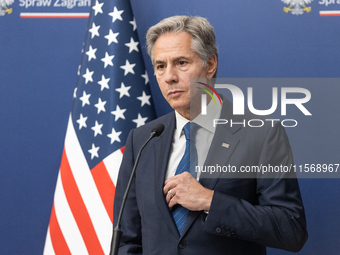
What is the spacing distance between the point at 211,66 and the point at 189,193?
60 cm

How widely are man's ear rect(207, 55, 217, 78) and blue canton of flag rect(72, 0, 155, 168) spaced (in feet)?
1.90

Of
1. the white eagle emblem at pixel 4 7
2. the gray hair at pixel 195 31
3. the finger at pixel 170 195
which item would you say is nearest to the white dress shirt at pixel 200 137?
the finger at pixel 170 195

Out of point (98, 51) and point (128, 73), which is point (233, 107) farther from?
point (98, 51)

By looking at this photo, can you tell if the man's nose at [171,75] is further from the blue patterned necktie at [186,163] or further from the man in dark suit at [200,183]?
the blue patterned necktie at [186,163]

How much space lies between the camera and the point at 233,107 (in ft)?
4.91

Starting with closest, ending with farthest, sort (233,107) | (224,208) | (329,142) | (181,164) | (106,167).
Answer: (224,208)
(181,164)
(233,107)
(106,167)
(329,142)

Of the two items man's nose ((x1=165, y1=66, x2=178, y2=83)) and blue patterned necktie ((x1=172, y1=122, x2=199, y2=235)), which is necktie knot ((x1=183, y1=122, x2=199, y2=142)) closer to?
blue patterned necktie ((x1=172, y1=122, x2=199, y2=235))

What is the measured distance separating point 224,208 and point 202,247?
18 centimetres

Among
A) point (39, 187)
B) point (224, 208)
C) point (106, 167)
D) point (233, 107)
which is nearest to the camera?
point (224, 208)

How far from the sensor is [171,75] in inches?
55.7

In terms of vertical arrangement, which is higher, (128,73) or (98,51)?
(98,51)

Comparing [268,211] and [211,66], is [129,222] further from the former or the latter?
[211,66]

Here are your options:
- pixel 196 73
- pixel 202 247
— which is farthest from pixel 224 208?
pixel 196 73

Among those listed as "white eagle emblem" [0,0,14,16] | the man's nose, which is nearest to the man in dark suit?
the man's nose
